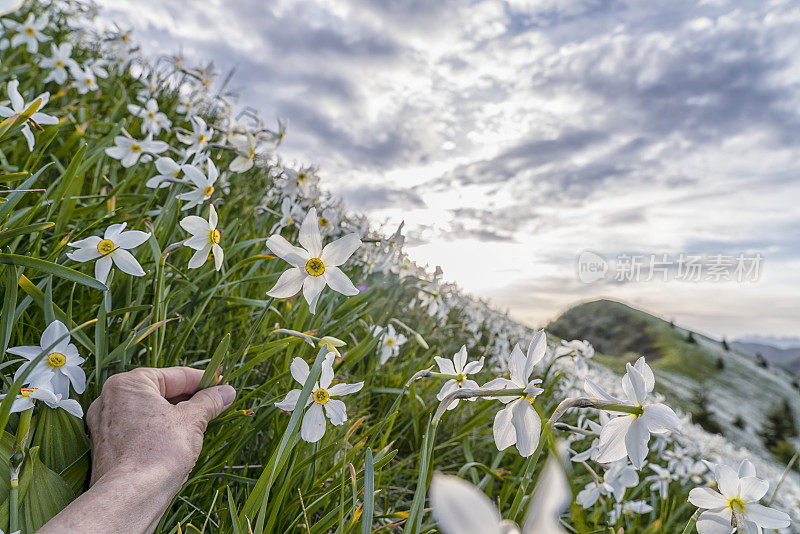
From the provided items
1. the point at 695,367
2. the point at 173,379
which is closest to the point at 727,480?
the point at 173,379

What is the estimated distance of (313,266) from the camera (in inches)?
51.3

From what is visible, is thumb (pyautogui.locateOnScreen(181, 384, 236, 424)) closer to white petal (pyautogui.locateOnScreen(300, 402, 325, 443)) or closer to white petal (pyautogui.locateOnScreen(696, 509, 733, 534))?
white petal (pyautogui.locateOnScreen(300, 402, 325, 443))

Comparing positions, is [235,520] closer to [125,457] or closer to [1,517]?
[125,457]

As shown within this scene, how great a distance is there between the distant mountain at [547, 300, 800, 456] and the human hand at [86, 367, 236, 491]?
12.2m

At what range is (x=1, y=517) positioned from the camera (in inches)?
43.4

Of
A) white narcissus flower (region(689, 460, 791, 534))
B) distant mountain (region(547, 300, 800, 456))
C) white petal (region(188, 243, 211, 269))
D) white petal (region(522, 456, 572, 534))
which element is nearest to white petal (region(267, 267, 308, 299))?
white petal (region(188, 243, 211, 269))

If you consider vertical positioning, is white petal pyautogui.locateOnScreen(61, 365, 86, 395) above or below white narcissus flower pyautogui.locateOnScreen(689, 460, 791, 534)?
below

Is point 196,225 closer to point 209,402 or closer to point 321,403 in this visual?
point 209,402

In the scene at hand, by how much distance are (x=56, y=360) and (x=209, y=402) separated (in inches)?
18.3

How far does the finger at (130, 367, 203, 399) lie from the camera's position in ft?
4.68

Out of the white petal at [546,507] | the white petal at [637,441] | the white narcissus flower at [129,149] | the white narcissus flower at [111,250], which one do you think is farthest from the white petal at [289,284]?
the white narcissus flower at [129,149]

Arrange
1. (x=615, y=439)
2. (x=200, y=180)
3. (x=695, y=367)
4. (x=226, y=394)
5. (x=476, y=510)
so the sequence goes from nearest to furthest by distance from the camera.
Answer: (x=476, y=510), (x=615, y=439), (x=226, y=394), (x=200, y=180), (x=695, y=367)

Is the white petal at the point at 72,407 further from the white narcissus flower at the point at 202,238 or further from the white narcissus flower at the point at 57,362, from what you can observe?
the white narcissus flower at the point at 202,238

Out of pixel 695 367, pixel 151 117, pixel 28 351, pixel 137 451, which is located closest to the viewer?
pixel 137 451
